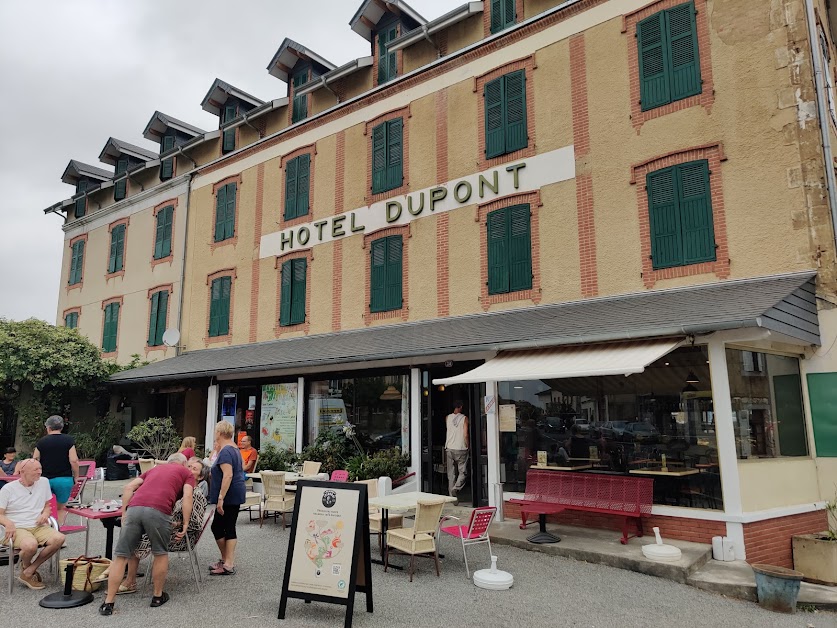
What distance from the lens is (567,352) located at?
8.56 meters

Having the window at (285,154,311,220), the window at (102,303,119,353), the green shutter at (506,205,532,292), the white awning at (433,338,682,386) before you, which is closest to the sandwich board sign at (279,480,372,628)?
the white awning at (433,338,682,386)

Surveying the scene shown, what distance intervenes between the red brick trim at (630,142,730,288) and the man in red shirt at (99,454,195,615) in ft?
23.9

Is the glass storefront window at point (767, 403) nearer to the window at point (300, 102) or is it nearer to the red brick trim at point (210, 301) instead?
the window at point (300, 102)

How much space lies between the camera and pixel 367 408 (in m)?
12.1

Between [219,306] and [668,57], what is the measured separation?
12.3 meters

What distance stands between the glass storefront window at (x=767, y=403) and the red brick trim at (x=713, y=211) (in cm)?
146

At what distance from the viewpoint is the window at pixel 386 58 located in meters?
14.0

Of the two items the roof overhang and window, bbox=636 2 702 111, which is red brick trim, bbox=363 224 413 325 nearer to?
the roof overhang

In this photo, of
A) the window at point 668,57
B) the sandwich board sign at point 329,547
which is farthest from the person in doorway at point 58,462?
the window at point 668,57

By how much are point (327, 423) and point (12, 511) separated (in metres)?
7.08

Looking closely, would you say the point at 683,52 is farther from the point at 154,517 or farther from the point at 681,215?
the point at 154,517

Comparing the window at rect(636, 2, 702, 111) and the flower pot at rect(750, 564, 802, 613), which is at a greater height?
the window at rect(636, 2, 702, 111)

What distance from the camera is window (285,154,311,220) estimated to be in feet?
49.1

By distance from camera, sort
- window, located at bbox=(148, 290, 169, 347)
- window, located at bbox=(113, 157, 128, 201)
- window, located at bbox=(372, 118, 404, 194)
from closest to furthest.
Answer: window, located at bbox=(372, 118, 404, 194), window, located at bbox=(148, 290, 169, 347), window, located at bbox=(113, 157, 128, 201)
